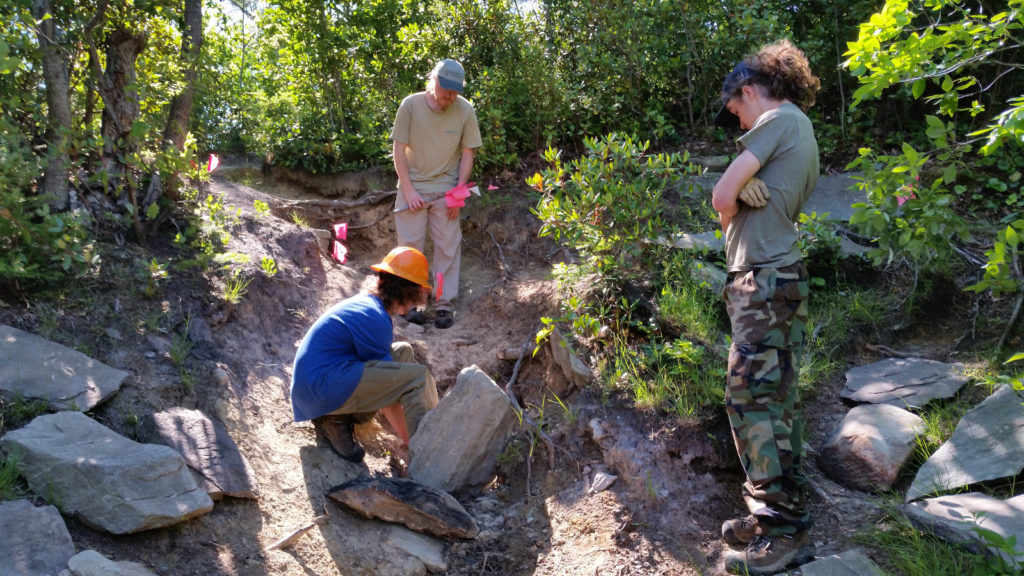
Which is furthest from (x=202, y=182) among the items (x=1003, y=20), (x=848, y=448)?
(x=1003, y=20)

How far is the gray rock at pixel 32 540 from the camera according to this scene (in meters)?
2.61

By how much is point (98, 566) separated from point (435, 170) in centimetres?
408

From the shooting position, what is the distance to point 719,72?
7074mm

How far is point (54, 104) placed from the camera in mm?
4379

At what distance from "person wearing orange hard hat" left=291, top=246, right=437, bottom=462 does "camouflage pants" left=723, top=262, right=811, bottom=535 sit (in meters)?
1.93

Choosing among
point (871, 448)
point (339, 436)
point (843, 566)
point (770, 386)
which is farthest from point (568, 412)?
point (843, 566)

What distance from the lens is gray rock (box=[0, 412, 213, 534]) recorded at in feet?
9.73

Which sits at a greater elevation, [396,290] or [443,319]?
[396,290]

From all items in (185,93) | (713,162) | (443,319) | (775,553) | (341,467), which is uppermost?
(185,93)

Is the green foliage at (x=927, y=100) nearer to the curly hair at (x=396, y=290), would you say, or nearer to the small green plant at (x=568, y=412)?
the small green plant at (x=568, y=412)

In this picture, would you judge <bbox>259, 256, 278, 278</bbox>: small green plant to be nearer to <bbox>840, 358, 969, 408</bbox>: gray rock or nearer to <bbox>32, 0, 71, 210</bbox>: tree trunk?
<bbox>32, 0, 71, 210</bbox>: tree trunk

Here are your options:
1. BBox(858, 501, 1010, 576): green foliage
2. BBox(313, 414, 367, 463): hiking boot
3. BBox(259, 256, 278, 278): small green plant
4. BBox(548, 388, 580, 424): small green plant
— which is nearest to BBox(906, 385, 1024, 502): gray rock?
BBox(858, 501, 1010, 576): green foliage

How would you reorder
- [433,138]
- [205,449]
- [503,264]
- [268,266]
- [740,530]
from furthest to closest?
[503,264]
[433,138]
[268,266]
[205,449]
[740,530]

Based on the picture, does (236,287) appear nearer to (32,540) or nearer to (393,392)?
(393,392)
